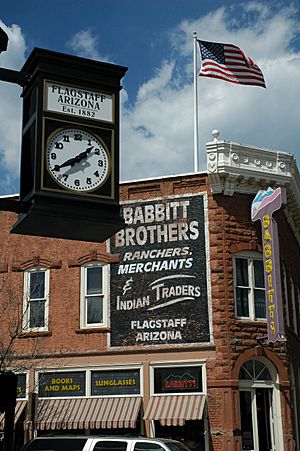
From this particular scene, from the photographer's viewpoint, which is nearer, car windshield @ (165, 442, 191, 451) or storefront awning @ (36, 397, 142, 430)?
car windshield @ (165, 442, 191, 451)

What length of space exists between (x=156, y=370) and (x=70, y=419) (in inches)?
118

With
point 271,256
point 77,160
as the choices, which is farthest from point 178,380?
point 77,160

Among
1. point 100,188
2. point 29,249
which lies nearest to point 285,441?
point 29,249

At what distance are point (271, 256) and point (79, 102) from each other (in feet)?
56.6

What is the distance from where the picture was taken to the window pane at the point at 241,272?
2178 cm

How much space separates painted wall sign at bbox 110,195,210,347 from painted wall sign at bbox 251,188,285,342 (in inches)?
71.8

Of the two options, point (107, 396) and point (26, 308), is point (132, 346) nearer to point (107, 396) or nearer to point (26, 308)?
point (107, 396)

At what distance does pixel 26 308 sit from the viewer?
2231cm

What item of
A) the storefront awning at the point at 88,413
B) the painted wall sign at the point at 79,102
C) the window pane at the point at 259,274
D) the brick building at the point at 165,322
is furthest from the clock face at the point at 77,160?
the window pane at the point at 259,274

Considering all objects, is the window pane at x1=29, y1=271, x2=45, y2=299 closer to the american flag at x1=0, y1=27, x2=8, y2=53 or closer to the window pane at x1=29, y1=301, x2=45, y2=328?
the window pane at x1=29, y1=301, x2=45, y2=328

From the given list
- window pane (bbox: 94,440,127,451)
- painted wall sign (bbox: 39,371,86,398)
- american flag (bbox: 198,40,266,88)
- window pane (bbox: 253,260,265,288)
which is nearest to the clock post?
window pane (bbox: 94,440,127,451)

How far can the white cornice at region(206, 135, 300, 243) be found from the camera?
2194 centimetres

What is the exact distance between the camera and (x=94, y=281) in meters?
22.7

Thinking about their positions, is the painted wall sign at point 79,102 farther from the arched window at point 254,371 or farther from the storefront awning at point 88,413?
the arched window at point 254,371
